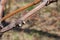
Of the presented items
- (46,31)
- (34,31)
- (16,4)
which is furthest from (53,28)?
(16,4)

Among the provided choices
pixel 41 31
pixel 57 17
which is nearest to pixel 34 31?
pixel 41 31

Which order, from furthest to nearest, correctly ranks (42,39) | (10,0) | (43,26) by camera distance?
(10,0)
(43,26)
(42,39)

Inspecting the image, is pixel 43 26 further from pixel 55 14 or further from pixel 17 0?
pixel 17 0

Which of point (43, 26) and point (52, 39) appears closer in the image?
point (52, 39)

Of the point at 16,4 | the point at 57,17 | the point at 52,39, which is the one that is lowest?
the point at 52,39

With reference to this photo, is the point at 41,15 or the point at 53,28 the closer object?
the point at 53,28

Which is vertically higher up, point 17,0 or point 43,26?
point 17,0

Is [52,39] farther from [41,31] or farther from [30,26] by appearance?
[30,26]

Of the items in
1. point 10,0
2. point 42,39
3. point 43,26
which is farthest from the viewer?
point 10,0

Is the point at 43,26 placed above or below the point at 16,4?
below
